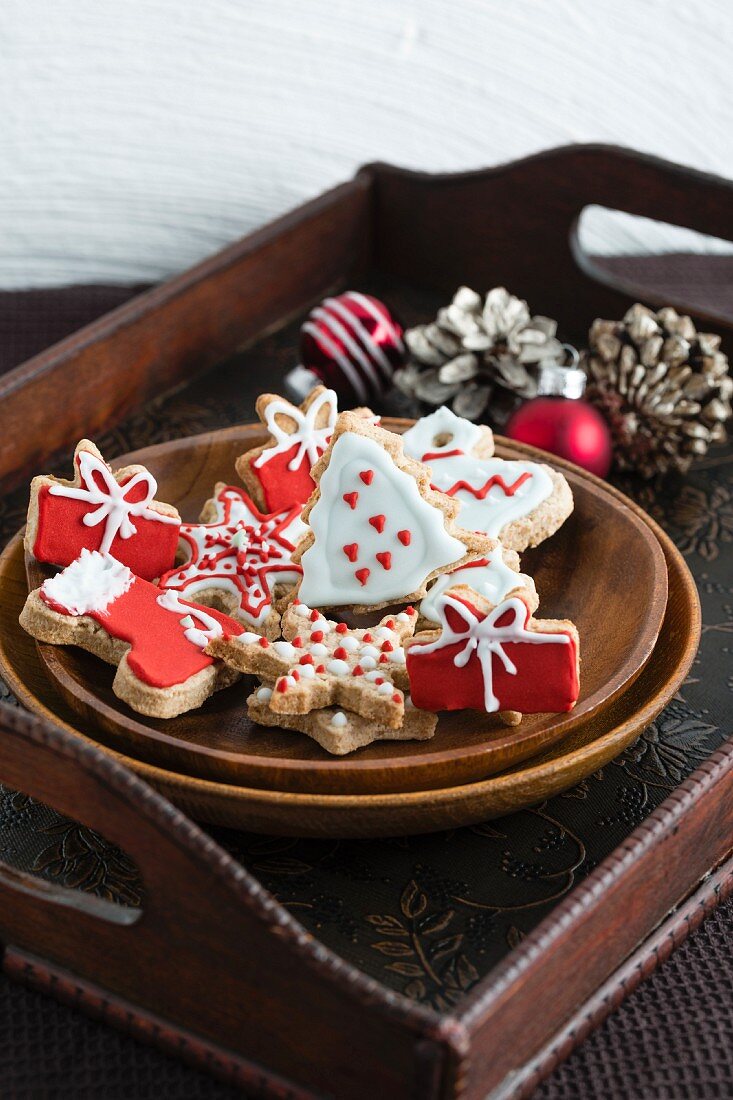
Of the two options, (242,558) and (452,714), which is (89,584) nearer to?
(242,558)

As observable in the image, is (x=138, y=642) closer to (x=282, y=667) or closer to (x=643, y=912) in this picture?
(x=282, y=667)

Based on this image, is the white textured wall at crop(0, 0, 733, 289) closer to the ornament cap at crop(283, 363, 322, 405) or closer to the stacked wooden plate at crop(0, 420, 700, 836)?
the ornament cap at crop(283, 363, 322, 405)

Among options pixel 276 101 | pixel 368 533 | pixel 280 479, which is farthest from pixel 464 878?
pixel 276 101

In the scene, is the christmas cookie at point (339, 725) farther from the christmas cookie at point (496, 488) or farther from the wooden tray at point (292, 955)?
the christmas cookie at point (496, 488)

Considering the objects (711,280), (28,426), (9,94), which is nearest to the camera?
(28,426)

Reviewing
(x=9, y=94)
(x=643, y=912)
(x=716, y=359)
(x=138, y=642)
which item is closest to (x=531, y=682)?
(x=643, y=912)

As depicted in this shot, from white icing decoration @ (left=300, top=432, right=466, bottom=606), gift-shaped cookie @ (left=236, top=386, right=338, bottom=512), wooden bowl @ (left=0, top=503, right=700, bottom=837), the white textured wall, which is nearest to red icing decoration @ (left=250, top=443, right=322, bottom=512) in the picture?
gift-shaped cookie @ (left=236, top=386, right=338, bottom=512)
